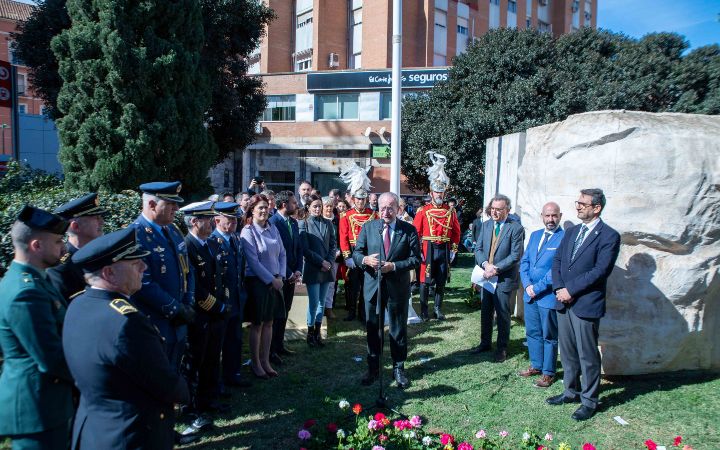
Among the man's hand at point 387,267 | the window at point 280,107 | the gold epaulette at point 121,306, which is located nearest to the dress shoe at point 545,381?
the man's hand at point 387,267

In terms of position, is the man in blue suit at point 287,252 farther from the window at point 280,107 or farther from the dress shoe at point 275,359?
the window at point 280,107

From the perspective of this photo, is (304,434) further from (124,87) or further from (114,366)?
(124,87)

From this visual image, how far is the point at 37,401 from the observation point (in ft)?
8.63

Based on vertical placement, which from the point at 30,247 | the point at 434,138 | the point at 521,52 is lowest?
the point at 30,247

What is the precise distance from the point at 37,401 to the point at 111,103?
10.3 metres

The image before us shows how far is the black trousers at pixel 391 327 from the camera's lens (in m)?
5.55

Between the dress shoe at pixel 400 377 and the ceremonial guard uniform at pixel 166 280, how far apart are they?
245 centimetres

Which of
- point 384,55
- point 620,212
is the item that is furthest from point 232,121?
point 384,55

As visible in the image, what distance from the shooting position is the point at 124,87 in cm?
1138

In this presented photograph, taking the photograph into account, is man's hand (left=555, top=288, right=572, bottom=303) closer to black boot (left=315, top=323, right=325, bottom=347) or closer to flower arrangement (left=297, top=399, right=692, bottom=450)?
flower arrangement (left=297, top=399, right=692, bottom=450)

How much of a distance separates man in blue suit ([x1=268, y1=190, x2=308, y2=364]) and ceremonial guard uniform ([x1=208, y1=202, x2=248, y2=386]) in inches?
36.1

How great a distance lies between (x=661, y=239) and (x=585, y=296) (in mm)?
1350

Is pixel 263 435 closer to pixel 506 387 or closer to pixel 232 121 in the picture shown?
pixel 506 387

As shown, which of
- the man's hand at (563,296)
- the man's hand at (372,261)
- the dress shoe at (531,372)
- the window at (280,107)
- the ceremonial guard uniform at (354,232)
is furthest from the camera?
the window at (280,107)
